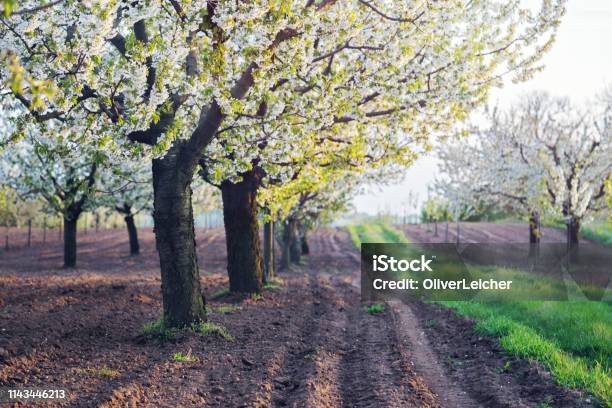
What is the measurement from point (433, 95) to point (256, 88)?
15.9ft

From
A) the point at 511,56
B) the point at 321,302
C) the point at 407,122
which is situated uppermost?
the point at 511,56

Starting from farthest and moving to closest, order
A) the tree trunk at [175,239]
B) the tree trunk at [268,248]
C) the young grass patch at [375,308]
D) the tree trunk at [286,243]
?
the tree trunk at [286,243]
the tree trunk at [268,248]
the young grass patch at [375,308]
the tree trunk at [175,239]

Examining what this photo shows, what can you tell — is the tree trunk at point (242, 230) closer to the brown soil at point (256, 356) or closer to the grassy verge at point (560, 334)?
the brown soil at point (256, 356)

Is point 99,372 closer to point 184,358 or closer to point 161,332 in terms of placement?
point 184,358

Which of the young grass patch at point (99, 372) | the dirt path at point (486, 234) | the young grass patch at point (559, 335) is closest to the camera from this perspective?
the young grass patch at point (99, 372)

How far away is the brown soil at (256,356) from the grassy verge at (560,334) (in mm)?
382

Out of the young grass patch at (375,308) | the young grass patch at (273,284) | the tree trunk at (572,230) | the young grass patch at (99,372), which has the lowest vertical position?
the young grass patch at (375,308)

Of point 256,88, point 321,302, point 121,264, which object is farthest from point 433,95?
point 121,264

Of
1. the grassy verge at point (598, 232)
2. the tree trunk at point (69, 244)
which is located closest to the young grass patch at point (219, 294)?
the tree trunk at point (69, 244)

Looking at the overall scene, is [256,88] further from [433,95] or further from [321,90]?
[433,95]

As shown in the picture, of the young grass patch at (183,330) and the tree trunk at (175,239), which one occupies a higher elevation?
the tree trunk at (175,239)

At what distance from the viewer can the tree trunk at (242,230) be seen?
19047mm

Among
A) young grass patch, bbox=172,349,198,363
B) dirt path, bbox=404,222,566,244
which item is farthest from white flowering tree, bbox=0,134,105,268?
dirt path, bbox=404,222,566,244

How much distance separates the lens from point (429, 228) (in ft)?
201
